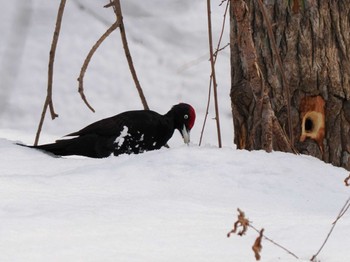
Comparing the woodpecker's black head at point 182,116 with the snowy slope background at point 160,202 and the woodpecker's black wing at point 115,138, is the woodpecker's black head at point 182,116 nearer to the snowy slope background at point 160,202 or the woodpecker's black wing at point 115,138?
the woodpecker's black wing at point 115,138

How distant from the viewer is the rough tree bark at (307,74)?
3.87m

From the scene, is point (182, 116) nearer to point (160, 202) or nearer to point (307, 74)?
point (307, 74)

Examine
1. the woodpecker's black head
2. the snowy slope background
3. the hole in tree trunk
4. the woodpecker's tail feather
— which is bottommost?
the snowy slope background

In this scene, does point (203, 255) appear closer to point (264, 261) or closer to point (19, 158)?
point (264, 261)

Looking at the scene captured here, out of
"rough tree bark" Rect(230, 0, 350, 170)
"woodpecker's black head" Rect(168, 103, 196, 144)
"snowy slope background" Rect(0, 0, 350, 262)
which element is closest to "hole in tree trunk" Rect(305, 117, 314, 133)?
"rough tree bark" Rect(230, 0, 350, 170)

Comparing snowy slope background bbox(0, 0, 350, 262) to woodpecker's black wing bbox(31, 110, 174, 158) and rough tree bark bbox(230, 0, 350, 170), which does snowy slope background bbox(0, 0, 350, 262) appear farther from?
woodpecker's black wing bbox(31, 110, 174, 158)

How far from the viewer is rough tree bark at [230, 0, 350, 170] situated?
3.87m

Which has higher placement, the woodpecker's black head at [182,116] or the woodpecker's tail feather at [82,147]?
the woodpecker's black head at [182,116]

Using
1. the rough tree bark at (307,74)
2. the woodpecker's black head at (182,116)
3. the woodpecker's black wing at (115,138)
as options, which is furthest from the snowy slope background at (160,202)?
the woodpecker's black head at (182,116)

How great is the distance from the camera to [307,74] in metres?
3.86

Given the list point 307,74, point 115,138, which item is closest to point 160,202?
point 307,74

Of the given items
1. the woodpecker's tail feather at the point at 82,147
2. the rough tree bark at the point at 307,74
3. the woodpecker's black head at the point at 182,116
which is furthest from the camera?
the woodpecker's black head at the point at 182,116

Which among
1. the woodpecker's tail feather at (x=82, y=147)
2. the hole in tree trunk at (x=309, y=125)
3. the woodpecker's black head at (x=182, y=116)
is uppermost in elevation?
the woodpecker's black head at (x=182, y=116)

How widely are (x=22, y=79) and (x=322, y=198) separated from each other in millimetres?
4859
